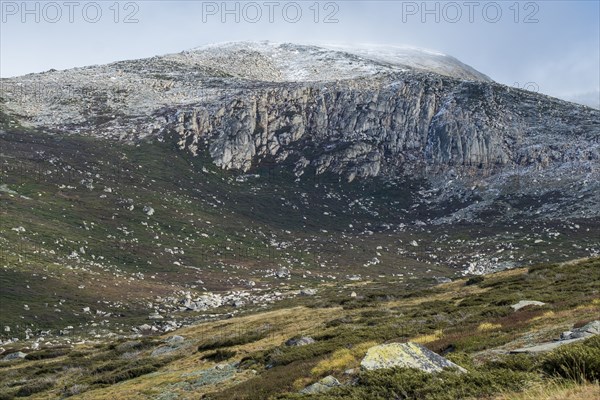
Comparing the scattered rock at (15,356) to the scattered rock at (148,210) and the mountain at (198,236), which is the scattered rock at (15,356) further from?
the scattered rock at (148,210)

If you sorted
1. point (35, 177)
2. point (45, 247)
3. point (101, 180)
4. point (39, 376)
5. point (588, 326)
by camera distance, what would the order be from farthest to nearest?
point (101, 180)
point (35, 177)
point (45, 247)
point (39, 376)
point (588, 326)

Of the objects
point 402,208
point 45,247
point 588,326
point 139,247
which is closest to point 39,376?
point 588,326

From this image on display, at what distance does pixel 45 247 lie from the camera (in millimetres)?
114562

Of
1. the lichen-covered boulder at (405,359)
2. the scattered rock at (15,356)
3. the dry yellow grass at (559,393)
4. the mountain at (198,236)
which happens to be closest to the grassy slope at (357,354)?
the dry yellow grass at (559,393)

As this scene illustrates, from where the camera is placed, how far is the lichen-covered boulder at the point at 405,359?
16.0m

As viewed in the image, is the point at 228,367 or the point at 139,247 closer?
the point at 228,367

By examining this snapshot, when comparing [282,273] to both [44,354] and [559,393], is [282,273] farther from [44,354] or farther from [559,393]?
[559,393]

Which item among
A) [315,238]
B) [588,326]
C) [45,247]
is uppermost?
[588,326]

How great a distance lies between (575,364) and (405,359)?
19.5 ft

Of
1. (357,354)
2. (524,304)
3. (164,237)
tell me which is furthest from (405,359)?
(164,237)

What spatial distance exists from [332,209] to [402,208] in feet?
86.4

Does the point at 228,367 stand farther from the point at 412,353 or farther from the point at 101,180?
the point at 101,180

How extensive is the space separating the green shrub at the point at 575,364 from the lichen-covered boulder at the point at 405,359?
3.30m

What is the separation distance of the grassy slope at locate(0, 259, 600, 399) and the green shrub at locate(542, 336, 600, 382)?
24 centimetres
